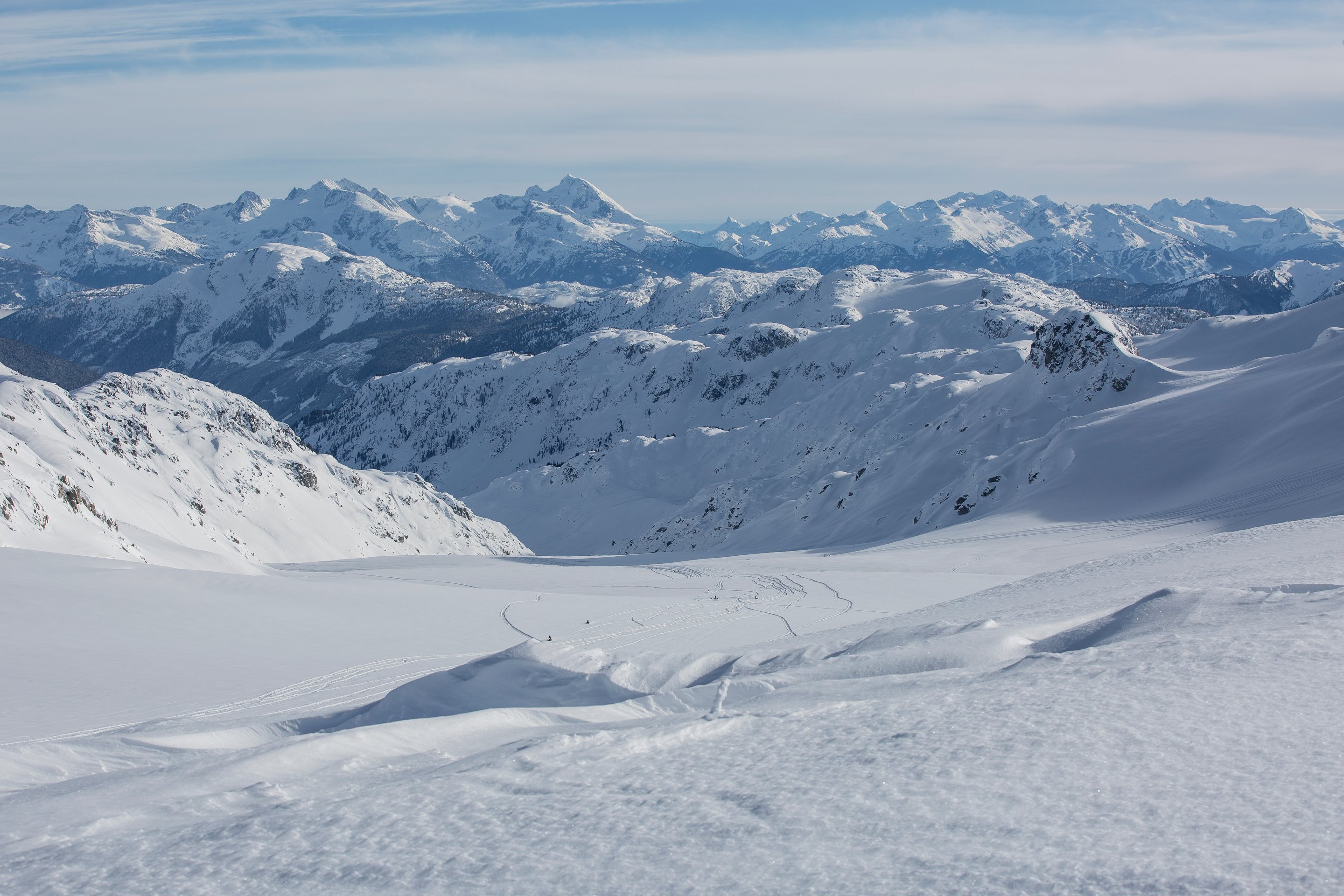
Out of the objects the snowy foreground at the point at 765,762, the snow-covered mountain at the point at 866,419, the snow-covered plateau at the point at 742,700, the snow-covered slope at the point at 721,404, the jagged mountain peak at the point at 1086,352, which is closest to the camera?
the snowy foreground at the point at 765,762

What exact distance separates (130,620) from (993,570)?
70.7ft

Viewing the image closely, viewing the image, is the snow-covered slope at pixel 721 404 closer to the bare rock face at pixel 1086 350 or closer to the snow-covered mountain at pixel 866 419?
the snow-covered mountain at pixel 866 419

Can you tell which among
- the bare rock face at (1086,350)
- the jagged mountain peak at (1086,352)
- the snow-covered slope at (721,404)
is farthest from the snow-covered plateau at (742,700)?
the snow-covered slope at (721,404)

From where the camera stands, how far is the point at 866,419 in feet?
252

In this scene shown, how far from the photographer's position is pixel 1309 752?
461 centimetres

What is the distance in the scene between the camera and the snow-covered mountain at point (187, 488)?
3216 centimetres

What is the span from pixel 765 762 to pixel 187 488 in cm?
6829

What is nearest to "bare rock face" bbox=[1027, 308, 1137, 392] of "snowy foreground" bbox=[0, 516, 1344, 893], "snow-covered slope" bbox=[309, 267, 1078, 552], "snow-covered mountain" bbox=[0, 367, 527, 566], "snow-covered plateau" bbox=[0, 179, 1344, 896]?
"snow-covered plateau" bbox=[0, 179, 1344, 896]

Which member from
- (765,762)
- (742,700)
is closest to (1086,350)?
(742,700)

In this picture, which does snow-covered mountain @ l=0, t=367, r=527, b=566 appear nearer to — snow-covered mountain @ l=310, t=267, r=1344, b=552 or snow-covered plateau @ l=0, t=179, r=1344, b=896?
snow-covered plateau @ l=0, t=179, r=1344, b=896

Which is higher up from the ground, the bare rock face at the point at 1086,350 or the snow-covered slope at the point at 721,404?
the bare rock face at the point at 1086,350

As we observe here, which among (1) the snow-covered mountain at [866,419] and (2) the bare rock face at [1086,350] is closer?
(1) the snow-covered mountain at [866,419]

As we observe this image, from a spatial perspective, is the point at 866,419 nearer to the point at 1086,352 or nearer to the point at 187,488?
the point at 1086,352

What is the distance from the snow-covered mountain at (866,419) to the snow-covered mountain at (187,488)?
17.5m
